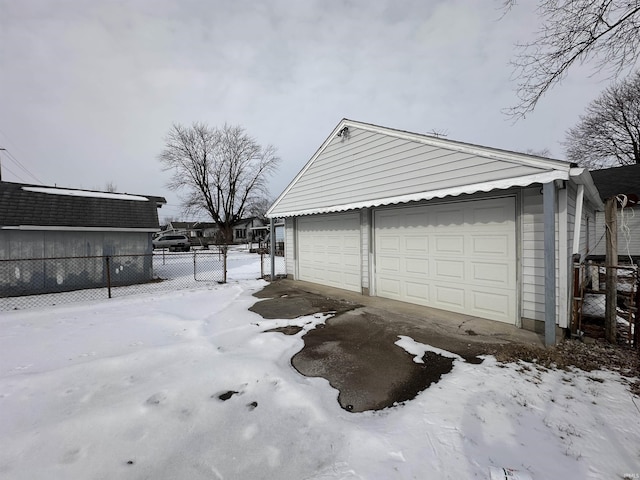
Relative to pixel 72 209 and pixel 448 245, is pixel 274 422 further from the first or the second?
pixel 72 209

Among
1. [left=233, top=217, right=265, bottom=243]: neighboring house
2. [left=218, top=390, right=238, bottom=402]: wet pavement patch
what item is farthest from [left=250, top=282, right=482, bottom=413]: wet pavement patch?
[left=233, top=217, right=265, bottom=243]: neighboring house

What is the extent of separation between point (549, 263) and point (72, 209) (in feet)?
45.4

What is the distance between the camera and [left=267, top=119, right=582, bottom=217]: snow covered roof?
453 centimetres

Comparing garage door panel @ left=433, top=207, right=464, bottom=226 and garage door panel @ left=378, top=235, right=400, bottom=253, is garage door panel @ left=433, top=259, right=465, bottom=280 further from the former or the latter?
garage door panel @ left=378, top=235, right=400, bottom=253

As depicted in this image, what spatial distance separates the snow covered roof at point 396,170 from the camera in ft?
14.9

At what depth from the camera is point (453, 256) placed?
560cm

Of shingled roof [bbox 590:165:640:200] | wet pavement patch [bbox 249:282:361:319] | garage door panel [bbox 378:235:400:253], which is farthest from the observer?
shingled roof [bbox 590:165:640:200]

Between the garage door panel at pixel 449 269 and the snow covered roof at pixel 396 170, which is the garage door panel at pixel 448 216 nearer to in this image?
the snow covered roof at pixel 396 170

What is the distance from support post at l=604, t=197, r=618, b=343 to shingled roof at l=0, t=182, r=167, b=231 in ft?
42.6

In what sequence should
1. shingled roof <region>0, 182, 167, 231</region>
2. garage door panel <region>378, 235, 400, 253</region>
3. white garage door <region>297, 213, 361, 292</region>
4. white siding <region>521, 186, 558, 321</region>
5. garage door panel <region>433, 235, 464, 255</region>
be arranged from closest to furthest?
white siding <region>521, 186, 558, 321</region> < garage door panel <region>433, 235, 464, 255</region> < garage door panel <region>378, 235, 400, 253</region> < white garage door <region>297, 213, 361, 292</region> < shingled roof <region>0, 182, 167, 231</region>

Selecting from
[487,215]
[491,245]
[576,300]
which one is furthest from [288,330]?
[576,300]

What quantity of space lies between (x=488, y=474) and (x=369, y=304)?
4.64 m

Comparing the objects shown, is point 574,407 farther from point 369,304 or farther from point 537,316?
point 369,304

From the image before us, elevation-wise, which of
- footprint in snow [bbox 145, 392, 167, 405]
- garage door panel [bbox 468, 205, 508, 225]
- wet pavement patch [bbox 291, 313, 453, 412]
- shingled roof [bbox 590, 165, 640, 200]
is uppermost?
shingled roof [bbox 590, 165, 640, 200]
